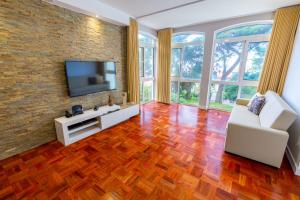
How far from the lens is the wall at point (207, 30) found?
346 cm

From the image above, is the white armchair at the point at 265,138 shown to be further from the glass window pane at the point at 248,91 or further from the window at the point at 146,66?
the window at the point at 146,66

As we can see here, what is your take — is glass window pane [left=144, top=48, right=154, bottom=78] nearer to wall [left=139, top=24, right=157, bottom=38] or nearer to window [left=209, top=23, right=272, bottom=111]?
wall [left=139, top=24, right=157, bottom=38]

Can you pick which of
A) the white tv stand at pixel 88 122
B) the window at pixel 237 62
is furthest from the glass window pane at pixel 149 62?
the window at pixel 237 62

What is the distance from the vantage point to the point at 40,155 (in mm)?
2232

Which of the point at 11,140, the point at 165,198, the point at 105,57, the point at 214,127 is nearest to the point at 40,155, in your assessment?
the point at 11,140

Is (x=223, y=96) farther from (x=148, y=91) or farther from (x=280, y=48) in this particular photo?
(x=148, y=91)

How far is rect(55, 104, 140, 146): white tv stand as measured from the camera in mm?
2493

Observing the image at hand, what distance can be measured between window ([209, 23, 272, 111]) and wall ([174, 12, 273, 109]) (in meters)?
0.17

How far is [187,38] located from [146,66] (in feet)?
5.27

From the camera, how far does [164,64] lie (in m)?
4.89

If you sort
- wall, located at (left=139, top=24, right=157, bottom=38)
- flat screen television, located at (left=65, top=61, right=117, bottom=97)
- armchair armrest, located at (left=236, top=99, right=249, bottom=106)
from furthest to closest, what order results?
wall, located at (left=139, top=24, right=157, bottom=38), armchair armrest, located at (left=236, top=99, right=249, bottom=106), flat screen television, located at (left=65, top=61, right=117, bottom=97)

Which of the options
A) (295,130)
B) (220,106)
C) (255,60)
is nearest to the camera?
(295,130)

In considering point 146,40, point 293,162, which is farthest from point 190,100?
point 293,162

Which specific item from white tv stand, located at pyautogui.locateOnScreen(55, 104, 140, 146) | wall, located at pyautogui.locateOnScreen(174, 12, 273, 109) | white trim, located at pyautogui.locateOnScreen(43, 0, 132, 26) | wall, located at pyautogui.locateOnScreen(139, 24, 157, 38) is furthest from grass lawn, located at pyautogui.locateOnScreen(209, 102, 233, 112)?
white trim, located at pyautogui.locateOnScreen(43, 0, 132, 26)
